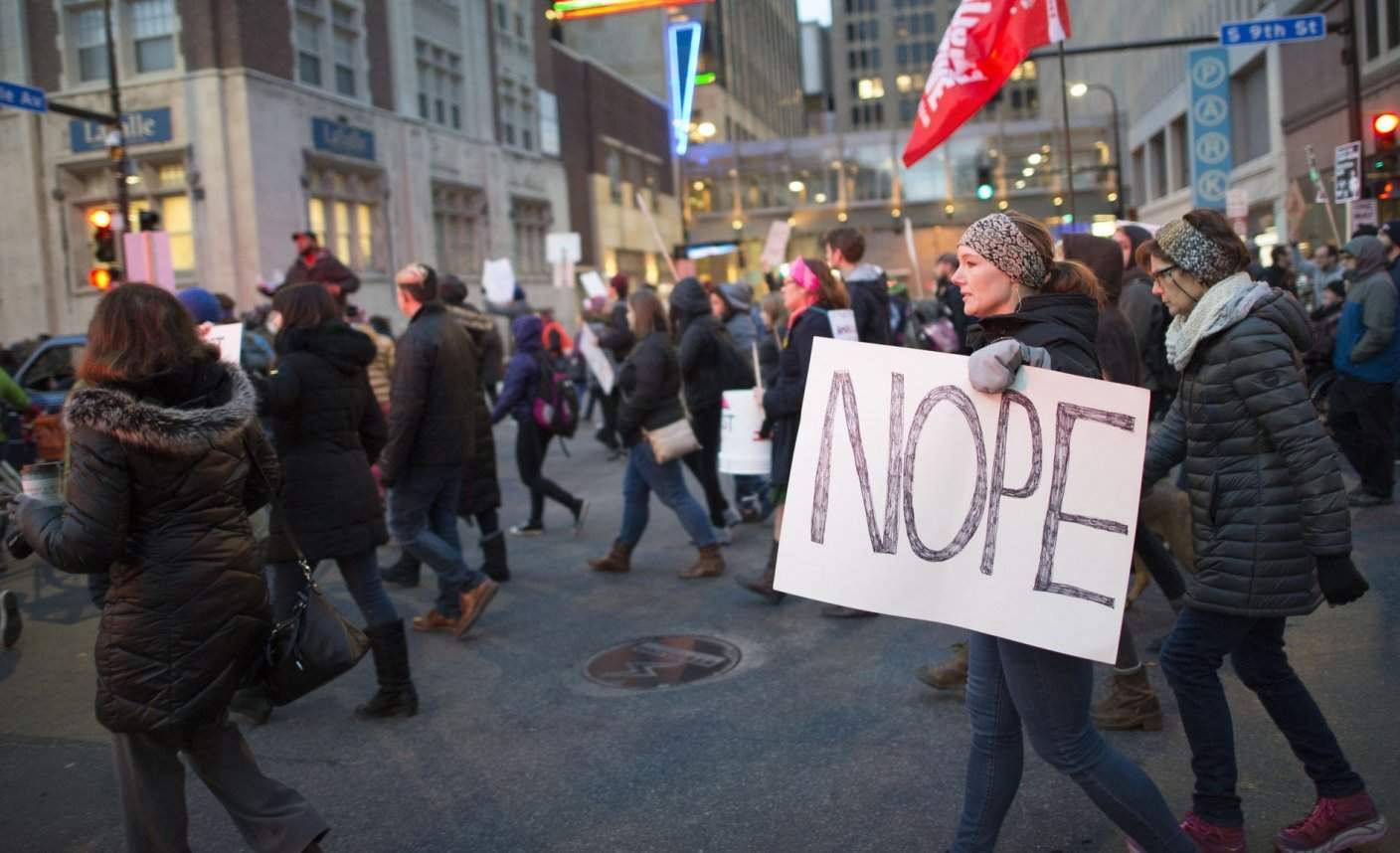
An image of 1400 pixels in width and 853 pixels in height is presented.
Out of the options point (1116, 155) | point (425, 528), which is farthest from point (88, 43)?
point (1116, 155)

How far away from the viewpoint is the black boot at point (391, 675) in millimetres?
5320

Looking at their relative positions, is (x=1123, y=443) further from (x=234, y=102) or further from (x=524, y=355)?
(x=234, y=102)

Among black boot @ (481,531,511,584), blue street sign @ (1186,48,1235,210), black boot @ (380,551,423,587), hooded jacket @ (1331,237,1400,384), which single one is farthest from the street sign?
blue street sign @ (1186,48,1235,210)

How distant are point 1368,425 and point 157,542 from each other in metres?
8.25

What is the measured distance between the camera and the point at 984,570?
3111mm

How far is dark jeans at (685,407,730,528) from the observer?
9297mm

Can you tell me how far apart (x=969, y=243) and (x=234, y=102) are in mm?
28001

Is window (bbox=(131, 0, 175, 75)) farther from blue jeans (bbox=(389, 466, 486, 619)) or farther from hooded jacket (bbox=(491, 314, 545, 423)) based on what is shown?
blue jeans (bbox=(389, 466, 486, 619))

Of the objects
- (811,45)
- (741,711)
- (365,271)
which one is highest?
(811,45)

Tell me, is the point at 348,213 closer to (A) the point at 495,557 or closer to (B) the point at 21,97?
(B) the point at 21,97

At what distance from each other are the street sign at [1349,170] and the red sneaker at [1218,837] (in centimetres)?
1317

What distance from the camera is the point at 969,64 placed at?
6.57m

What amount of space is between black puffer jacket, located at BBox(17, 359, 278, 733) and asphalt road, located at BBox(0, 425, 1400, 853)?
102cm

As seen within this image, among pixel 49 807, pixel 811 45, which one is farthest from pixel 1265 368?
pixel 811 45
